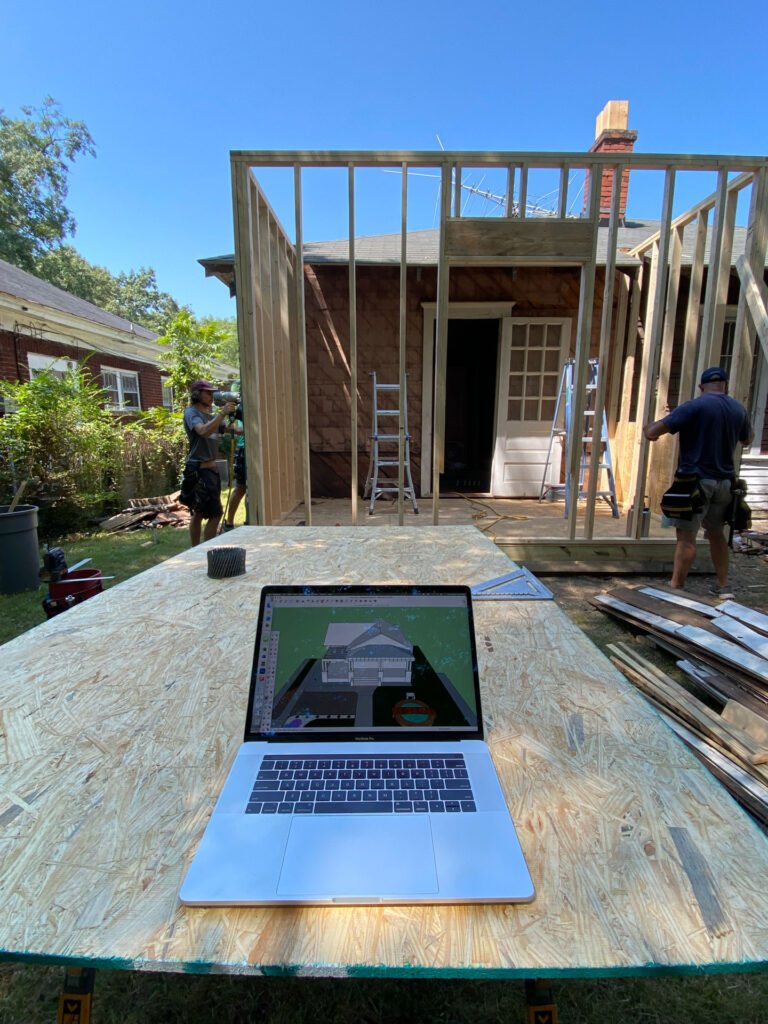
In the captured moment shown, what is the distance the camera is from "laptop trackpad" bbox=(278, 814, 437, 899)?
2.32 feet

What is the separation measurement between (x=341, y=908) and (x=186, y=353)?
12.1 m

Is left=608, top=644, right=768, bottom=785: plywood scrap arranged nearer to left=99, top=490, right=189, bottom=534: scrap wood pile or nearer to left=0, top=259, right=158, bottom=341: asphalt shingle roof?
left=99, top=490, right=189, bottom=534: scrap wood pile

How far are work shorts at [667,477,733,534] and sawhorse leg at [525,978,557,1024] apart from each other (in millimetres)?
3825

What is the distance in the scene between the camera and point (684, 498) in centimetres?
394

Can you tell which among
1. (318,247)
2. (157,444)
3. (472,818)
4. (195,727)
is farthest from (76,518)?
(472,818)

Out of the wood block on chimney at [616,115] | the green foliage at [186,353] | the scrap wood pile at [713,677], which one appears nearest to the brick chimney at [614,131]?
the wood block on chimney at [616,115]

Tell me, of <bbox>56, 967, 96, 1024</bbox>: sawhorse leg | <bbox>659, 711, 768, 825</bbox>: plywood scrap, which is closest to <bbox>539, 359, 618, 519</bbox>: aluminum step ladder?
<bbox>659, 711, 768, 825</bbox>: plywood scrap

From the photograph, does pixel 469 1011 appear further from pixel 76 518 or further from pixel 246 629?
pixel 76 518

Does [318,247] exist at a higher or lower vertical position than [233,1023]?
higher

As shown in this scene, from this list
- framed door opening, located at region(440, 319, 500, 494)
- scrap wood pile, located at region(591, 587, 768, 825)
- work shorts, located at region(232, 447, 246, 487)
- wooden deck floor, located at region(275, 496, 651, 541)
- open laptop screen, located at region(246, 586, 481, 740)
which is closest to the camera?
open laptop screen, located at region(246, 586, 481, 740)

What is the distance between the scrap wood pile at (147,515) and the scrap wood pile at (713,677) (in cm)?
563

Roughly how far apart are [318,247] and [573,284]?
3527mm

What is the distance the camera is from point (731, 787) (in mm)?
1758

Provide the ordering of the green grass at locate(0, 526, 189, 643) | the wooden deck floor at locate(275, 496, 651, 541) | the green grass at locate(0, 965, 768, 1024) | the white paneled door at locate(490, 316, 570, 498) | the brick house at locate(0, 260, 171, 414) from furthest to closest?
the brick house at locate(0, 260, 171, 414) < the white paneled door at locate(490, 316, 570, 498) < the wooden deck floor at locate(275, 496, 651, 541) < the green grass at locate(0, 526, 189, 643) < the green grass at locate(0, 965, 768, 1024)
